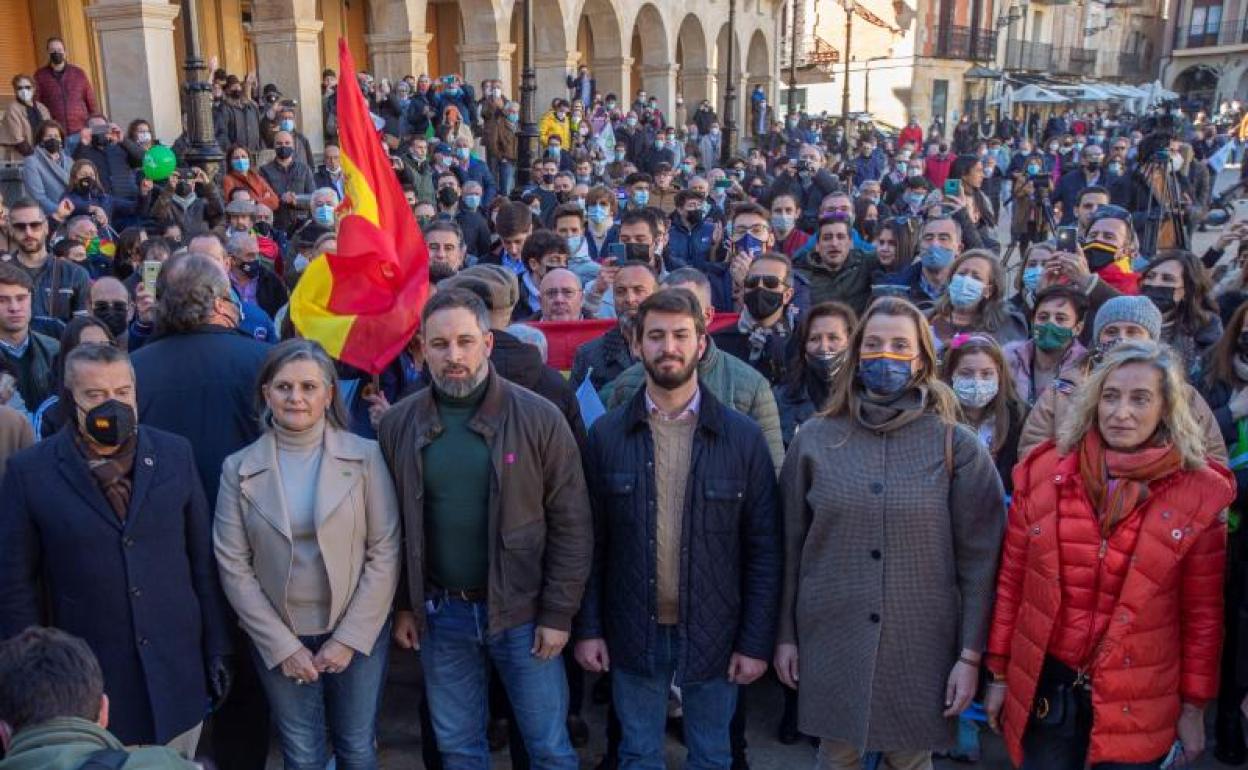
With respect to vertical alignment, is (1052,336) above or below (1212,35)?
below

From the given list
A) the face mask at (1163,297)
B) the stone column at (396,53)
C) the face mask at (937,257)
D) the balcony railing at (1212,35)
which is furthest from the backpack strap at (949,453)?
the balcony railing at (1212,35)

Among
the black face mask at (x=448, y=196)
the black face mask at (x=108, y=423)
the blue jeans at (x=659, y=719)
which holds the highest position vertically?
the black face mask at (x=448, y=196)

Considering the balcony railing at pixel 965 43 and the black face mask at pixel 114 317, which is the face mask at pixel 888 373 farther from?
the balcony railing at pixel 965 43

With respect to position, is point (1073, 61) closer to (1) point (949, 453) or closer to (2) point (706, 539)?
(1) point (949, 453)

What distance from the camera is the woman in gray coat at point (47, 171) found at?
9.08 metres

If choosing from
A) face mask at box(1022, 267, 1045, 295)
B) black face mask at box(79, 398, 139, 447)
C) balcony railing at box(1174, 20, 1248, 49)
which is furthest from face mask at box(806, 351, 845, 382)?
balcony railing at box(1174, 20, 1248, 49)

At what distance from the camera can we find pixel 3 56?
15.6 metres

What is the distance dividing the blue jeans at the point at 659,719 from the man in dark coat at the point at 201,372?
1.35 meters

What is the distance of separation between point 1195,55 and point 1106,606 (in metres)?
73.7

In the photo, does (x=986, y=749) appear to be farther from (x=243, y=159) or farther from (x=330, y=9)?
(x=330, y=9)

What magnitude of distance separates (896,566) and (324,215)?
231 inches

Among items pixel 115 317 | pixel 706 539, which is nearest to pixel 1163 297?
pixel 706 539

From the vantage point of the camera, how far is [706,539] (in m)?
3.15

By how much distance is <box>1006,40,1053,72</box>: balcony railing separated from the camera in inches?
2115
